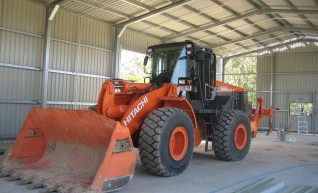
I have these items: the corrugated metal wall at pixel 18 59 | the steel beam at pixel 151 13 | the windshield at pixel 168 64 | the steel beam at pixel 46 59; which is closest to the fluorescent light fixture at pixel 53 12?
the steel beam at pixel 46 59

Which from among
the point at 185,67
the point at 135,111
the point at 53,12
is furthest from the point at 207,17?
the point at 135,111

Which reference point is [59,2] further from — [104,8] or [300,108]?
[300,108]

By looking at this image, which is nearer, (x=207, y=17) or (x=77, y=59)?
(x=77, y=59)

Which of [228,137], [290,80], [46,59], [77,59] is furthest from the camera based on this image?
[290,80]

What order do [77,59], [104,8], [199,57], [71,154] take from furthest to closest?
[77,59], [104,8], [199,57], [71,154]

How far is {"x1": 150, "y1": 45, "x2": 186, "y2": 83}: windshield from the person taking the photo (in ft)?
24.3

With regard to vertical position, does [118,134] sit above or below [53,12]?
below

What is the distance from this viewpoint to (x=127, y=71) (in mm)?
30156

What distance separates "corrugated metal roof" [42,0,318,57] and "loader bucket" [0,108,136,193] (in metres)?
7.19

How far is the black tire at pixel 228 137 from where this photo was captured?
7977mm

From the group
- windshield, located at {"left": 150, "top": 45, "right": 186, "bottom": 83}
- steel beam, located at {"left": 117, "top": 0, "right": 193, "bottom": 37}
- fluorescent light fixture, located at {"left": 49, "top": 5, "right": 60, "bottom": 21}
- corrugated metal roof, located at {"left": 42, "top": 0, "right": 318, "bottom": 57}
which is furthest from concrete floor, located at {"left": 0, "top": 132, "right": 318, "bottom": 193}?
fluorescent light fixture, located at {"left": 49, "top": 5, "right": 60, "bottom": 21}

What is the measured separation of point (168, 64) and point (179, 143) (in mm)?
2097

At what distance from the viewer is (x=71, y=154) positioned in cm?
566

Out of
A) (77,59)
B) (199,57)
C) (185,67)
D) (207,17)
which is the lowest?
(185,67)
